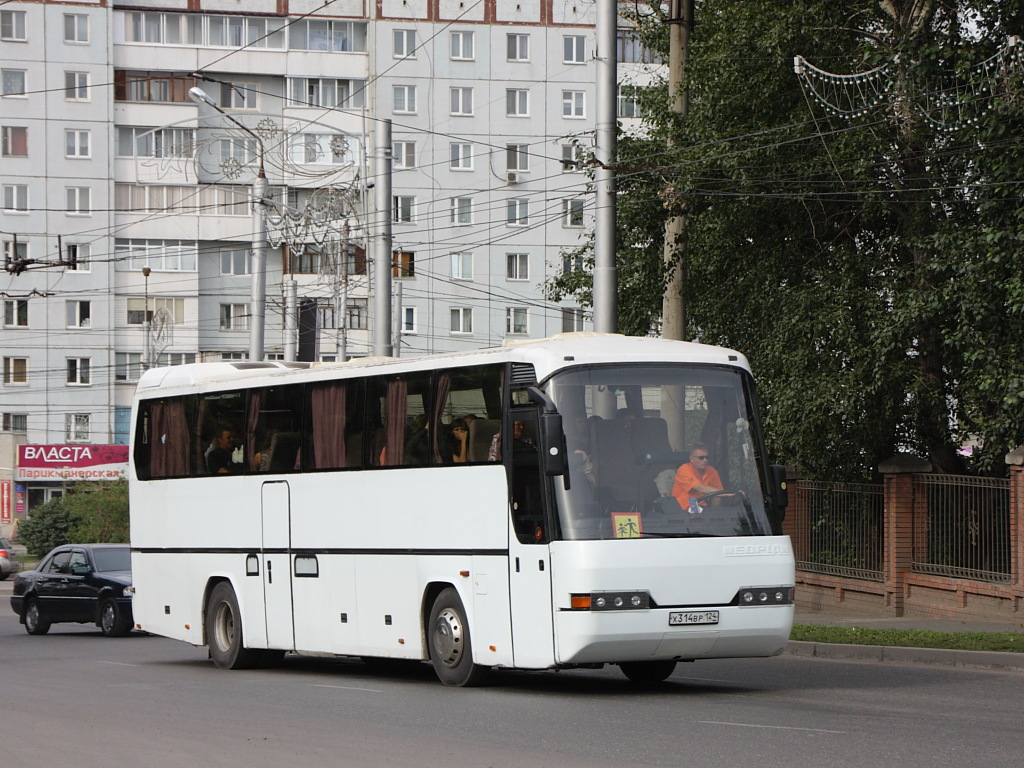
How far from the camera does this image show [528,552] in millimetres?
14320

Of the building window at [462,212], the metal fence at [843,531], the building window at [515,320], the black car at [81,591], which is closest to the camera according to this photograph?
the metal fence at [843,531]

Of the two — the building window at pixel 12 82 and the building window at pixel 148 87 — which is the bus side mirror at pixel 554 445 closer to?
the building window at pixel 148 87

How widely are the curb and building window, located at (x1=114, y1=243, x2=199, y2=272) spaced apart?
57.5 metres

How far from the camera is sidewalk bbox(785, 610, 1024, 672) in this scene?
1736 cm

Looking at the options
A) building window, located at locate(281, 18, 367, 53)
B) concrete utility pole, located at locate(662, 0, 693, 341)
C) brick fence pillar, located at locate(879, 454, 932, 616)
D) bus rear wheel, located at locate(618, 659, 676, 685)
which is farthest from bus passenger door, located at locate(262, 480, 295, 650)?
building window, located at locate(281, 18, 367, 53)

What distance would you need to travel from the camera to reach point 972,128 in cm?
2242

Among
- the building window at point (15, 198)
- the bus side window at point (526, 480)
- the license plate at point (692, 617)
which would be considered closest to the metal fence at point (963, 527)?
the license plate at point (692, 617)

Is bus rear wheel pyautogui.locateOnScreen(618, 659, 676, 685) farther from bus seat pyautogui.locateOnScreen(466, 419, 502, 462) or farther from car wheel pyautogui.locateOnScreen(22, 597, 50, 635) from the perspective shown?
car wheel pyautogui.locateOnScreen(22, 597, 50, 635)

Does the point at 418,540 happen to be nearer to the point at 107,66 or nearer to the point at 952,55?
the point at 952,55

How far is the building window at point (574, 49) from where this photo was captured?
77.1 meters

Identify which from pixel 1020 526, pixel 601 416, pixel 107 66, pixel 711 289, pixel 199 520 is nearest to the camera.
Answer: pixel 601 416

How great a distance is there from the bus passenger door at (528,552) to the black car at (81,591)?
43.9ft

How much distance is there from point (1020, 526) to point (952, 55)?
246 inches

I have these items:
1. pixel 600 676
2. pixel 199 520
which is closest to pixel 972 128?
pixel 600 676
